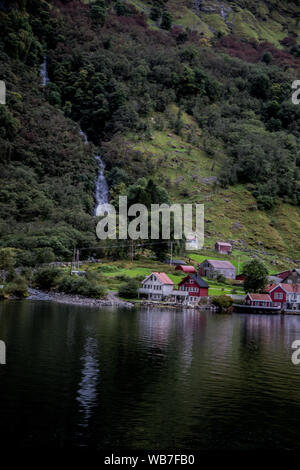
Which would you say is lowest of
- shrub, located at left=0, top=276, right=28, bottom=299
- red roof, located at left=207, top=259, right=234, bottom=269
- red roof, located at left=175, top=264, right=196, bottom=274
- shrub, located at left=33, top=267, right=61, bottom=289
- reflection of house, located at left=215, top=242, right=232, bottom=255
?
shrub, located at left=0, top=276, right=28, bottom=299

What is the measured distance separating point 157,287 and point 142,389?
6473cm

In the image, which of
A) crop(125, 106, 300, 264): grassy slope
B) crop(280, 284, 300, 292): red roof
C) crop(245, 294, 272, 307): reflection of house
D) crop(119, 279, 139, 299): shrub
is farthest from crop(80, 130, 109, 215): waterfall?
crop(280, 284, 300, 292): red roof

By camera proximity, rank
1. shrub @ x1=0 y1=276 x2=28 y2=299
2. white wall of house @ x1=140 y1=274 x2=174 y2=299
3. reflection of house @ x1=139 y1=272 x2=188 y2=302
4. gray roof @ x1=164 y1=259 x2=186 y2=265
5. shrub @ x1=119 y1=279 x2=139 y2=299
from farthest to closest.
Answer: gray roof @ x1=164 y1=259 x2=186 y2=265 → white wall of house @ x1=140 y1=274 x2=174 y2=299 → reflection of house @ x1=139 y1=272 x2=188 y2=302 → shrub @ x1=119 y1=279 x2=139 y2=299 → shrub @ x1=0 y1=276 x2=28 y2=299

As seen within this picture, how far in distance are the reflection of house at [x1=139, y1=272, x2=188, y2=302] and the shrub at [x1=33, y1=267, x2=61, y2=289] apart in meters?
16.3

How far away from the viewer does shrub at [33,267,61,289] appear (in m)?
87.5

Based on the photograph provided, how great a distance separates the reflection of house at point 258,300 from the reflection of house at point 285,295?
234 centimetres

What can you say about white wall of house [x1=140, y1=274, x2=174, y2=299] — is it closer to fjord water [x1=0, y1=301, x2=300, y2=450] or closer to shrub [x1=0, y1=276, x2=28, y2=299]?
shrub [x1=0, y1=276, x2=28, y2=299]

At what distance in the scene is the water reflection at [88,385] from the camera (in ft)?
73.7

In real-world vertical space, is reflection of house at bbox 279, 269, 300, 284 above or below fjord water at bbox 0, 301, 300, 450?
above

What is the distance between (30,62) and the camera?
19950 centimetres

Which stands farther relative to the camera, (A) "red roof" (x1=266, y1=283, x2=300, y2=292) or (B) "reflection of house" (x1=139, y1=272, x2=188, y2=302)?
(A) "red roof" (x1=266, y1=283, x2=300, y2=292)

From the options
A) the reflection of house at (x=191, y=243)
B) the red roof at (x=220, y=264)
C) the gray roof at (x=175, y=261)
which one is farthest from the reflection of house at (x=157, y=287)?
the reflection of house at (x=191, y=243)

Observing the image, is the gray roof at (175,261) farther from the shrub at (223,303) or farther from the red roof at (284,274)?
the shrub at (223,303)

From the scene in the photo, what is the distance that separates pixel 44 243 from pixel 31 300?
73.1 feet
